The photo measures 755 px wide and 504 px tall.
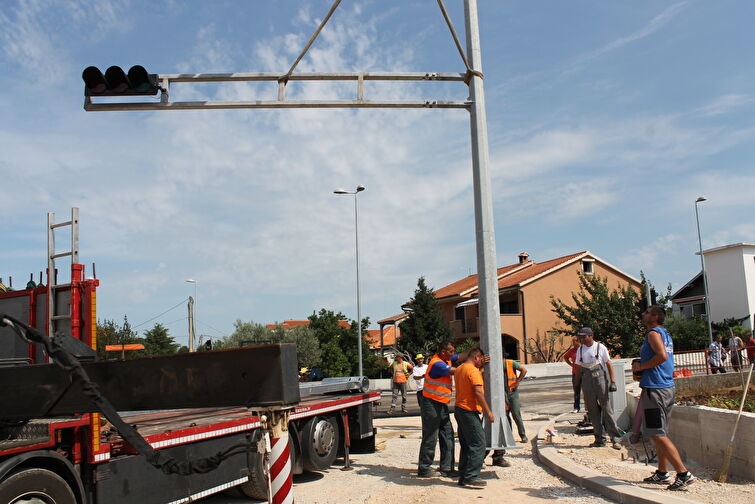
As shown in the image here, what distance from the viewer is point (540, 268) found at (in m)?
47.0

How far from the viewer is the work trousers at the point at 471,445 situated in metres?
7.72

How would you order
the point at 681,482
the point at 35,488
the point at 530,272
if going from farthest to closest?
the point at 530,272 < the point at 681,482 < the point at 35,488

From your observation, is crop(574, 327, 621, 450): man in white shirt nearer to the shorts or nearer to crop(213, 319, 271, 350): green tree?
the shorts

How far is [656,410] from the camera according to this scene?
6.73 metres

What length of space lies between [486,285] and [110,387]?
6273 millimetres

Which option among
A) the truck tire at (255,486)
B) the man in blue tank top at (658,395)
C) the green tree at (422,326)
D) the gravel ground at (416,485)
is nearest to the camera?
the man in blue tank top at (658,395)

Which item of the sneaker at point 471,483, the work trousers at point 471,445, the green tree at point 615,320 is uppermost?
the green tree at point 615,320

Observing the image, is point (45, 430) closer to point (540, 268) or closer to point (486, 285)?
point (486, 285)

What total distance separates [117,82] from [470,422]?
6048 mm

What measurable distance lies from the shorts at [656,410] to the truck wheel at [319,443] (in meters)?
4.19

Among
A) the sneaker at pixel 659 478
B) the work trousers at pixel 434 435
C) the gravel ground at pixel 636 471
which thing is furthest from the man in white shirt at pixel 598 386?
the sneaker at pixel 659 478

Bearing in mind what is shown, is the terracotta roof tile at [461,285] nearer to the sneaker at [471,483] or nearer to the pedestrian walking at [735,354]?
the pedestrian walking at [735,354]

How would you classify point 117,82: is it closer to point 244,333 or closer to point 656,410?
point 656,410

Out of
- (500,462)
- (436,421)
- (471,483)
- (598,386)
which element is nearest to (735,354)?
(598,386)
